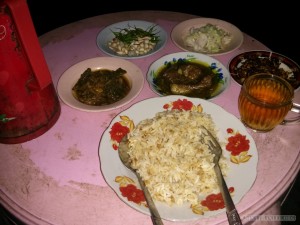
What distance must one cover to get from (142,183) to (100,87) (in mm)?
935

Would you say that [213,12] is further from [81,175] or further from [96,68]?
[81,175]

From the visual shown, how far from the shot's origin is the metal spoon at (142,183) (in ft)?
4.27

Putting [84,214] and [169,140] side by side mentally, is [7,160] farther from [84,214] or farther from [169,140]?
[169,140]

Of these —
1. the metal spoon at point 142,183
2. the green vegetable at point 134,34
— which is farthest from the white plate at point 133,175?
the green vegetable at point 134,34

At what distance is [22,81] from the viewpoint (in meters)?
1.55

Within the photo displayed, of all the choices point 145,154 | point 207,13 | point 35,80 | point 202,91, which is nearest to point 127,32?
point 202,91

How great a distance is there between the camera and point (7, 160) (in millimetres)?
1707

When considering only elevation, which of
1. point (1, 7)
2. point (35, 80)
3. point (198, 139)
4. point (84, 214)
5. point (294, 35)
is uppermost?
point (1, 7)

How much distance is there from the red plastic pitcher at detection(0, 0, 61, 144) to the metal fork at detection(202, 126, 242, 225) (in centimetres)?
99

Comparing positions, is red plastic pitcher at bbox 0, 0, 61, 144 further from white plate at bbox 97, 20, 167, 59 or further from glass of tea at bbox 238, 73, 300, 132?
glass of tea at bbox 238, 73, 300, 132

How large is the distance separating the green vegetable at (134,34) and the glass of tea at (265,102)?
1.16 meters

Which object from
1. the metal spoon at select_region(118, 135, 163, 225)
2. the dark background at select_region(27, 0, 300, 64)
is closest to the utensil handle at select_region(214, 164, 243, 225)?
the metal spoon at select_region(118, 135, 163, 225)

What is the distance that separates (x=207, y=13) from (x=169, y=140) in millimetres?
4901

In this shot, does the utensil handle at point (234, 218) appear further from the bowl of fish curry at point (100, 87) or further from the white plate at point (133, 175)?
the bowl of fish curry at point (100, 87)
